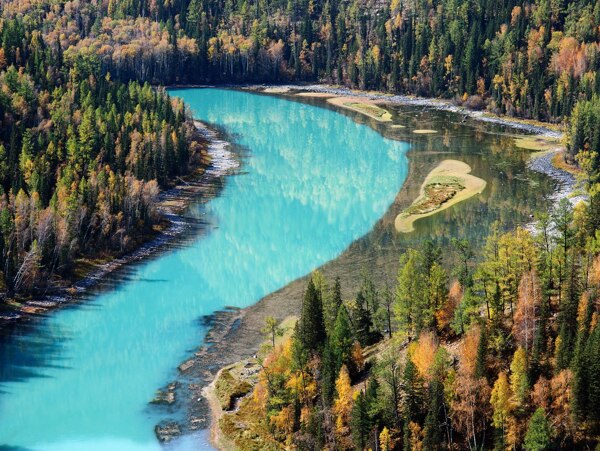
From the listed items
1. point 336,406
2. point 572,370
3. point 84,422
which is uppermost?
point 572,370

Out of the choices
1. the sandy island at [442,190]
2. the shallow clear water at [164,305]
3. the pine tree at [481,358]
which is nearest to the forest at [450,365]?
the pine tree at [481,358]

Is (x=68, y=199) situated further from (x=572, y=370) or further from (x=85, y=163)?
(x=572, y=370)

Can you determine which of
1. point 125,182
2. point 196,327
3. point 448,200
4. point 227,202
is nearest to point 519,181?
point 448,200

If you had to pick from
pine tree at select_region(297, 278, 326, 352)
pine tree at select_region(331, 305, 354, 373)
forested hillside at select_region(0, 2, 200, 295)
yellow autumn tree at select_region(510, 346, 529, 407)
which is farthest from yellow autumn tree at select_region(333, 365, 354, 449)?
forested hillside at select_region(0, 2, 200, 295)

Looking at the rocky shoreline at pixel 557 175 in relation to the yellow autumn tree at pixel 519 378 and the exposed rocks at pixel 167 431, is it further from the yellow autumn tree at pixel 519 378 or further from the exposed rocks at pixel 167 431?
the exposed rocks at pixel 167 431

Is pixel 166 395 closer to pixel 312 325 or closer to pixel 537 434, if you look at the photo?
pixel 312 325

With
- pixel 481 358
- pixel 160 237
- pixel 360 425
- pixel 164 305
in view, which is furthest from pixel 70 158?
pixel 481 358
